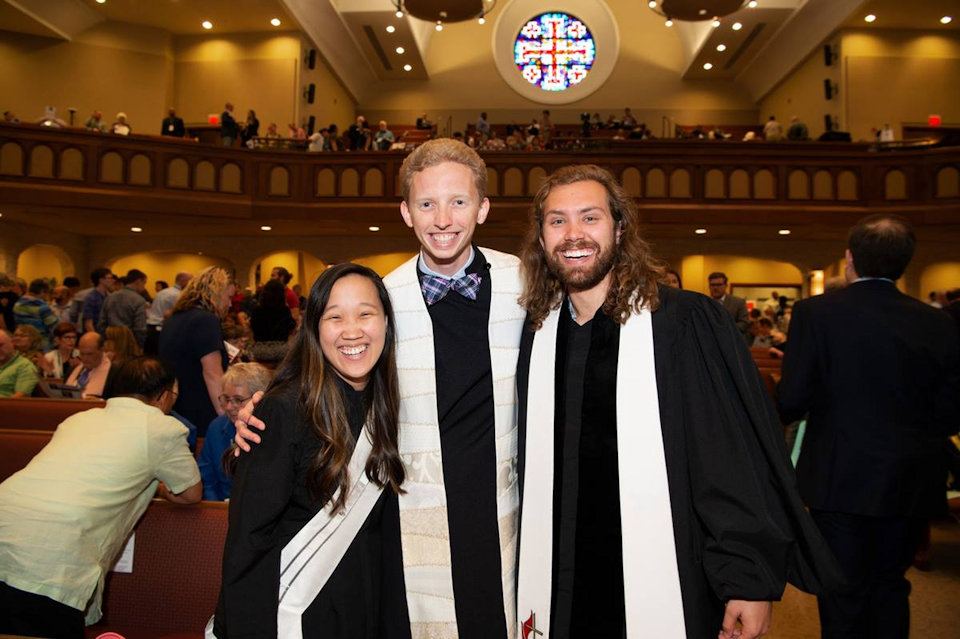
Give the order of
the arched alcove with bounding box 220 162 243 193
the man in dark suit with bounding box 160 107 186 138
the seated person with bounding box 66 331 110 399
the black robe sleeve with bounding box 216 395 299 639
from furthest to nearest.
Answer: the man in dark suit with bounding box 160 107 186 138
the arched alcove with bounding box 220 162 243 193
the seated person with bounding box 66 331 110 399
the black robe sleeve with bounding box 216 395 299 639

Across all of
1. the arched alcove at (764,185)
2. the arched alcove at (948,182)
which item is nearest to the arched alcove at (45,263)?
the arched alcove at (764,185)

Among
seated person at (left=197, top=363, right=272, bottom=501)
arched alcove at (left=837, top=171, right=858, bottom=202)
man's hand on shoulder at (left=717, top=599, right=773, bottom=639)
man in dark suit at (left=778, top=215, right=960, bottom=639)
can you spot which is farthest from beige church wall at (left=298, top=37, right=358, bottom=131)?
man's hand on shoulder at (left=717, top=599, right=773, bottom=639)

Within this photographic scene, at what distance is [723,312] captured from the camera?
1.94m

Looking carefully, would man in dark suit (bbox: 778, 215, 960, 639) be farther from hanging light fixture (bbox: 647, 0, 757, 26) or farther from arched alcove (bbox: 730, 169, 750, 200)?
hanging light fixture (bbox: 647, 0, 757, 26)

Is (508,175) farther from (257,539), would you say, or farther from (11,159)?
(257,539)

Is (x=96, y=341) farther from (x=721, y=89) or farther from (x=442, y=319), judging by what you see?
(x=721, y=89)

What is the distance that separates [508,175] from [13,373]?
10.2 m

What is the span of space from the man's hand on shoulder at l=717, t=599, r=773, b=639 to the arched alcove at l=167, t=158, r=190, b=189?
550 inches

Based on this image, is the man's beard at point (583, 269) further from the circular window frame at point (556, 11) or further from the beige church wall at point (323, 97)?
the circular window frame at point (556, 11)

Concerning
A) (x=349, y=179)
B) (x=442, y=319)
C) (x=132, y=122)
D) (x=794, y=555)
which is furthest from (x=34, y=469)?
(x=132, y=122)

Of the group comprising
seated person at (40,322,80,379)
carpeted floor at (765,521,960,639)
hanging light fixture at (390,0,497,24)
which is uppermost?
hanging light fixture at (390,0,497,24)

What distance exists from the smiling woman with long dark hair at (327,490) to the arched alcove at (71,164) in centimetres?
1341

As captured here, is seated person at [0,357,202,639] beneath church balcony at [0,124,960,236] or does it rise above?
beneath

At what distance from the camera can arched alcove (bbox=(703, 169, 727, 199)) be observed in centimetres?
1385
